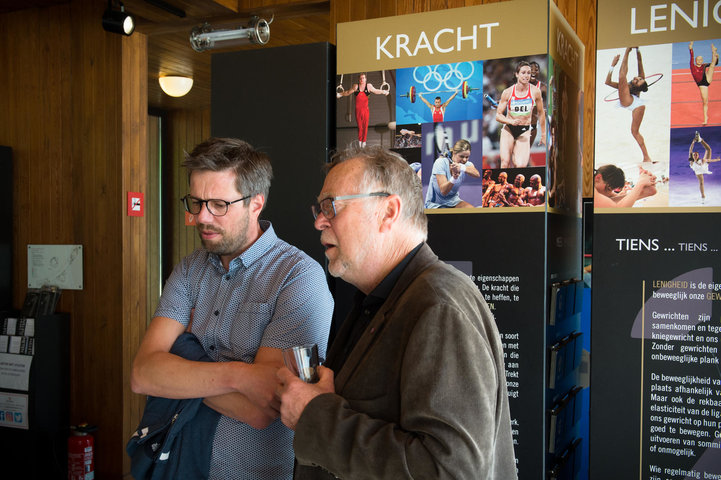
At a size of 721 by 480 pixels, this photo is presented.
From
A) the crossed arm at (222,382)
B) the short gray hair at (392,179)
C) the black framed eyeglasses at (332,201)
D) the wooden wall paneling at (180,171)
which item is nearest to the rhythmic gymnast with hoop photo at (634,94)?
the short gray hair at (392,179)

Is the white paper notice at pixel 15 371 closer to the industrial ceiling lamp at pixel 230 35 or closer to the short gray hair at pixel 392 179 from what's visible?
the industrial ceiling lamp at pixel 230 35

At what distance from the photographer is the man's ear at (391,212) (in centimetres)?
131

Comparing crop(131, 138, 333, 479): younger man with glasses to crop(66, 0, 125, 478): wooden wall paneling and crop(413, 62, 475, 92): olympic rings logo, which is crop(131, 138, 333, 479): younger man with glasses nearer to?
crop(413, 62, 475, 92): olympic rings logo

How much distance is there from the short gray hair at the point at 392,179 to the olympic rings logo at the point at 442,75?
1054 millimetres

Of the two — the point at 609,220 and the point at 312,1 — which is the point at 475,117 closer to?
the point at 609,220

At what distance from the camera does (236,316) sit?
1695 mm

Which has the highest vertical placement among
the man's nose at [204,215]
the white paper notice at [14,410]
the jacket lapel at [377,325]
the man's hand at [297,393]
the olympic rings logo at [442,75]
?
the olympic rings logo at [442,75]

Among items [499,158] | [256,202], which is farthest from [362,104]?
[256,202]

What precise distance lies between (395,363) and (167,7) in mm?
3650

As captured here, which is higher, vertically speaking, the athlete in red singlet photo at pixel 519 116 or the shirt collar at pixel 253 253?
the athlete in red singlet photo at pixel 519 116

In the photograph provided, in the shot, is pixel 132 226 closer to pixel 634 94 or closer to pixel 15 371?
pixel 15 371

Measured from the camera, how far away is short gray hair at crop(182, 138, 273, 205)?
68.8 inches

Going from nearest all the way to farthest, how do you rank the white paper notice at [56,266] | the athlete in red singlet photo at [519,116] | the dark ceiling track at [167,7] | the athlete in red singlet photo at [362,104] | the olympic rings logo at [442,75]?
the athlete in red singlet photo at [519,116] → the olympic rings logo at [442,75] → the athlete in red singlet photo at [362,104] → the dark ceiling track at [167,7] → the white paper notice at [56,266]

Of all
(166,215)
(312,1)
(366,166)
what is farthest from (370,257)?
(166,215)
